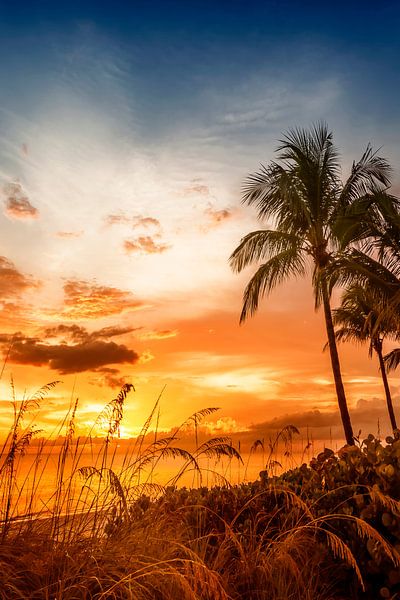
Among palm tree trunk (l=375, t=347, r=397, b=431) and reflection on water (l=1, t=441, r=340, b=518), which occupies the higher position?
palm tree trunk (l=375, t=347, r=397, b=431)

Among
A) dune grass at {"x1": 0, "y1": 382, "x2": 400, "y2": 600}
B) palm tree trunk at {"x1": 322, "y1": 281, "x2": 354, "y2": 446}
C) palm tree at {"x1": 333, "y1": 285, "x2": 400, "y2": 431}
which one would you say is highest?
palm tree at {"x1": 333, "y1": 285, "x2": 400, "y2": 431}

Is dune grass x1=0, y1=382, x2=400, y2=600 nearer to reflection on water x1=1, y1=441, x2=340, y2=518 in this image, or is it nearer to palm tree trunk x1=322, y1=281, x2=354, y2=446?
reflection on water x1=1, y1=441, x2=340, y2=518

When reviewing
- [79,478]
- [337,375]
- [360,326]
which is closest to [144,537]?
[79,478]

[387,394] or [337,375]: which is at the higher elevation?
[387,394]

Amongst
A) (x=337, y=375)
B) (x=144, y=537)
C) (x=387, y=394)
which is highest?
(x=387, y=394)

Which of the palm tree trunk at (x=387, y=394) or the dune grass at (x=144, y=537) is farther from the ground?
the palm tree trunk at (x=387, y=394)

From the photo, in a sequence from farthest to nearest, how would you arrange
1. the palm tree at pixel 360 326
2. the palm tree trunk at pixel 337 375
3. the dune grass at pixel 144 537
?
the palm tree at pixel 360 326, the palm tree trunk at pixel 337 375, the dune grass at pixel 144 537

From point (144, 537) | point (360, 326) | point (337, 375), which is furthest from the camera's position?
point (360, 326)

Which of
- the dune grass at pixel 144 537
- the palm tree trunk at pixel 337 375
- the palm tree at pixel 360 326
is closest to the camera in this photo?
the dune grass at pixel 144 537

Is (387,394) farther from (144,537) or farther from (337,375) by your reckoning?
(144,537)

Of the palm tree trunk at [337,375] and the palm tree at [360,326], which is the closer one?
the palm tree trunk at [337,375]

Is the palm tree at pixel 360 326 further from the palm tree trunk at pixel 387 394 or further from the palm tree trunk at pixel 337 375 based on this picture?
the palm tree trunk at pixel 337 375

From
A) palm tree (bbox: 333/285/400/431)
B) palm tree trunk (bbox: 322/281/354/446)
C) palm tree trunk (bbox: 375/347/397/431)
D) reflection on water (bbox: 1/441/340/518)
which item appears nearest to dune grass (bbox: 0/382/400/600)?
reflection on water (bbox: 1/441/340/518)

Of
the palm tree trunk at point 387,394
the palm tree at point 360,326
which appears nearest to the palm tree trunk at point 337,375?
the palm tree at point 360,326
